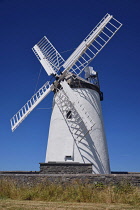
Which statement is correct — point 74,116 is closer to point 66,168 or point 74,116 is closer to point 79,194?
point 66,168

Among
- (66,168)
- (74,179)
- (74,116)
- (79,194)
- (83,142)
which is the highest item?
(74,116)

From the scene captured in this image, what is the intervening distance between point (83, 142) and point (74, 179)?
4712 millimetres

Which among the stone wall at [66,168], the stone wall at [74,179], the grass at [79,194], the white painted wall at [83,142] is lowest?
the grass at [79,194]

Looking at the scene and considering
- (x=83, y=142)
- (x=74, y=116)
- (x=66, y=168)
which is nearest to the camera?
(x=66, y=168)

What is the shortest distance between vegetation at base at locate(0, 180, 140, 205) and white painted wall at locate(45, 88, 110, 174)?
464cm

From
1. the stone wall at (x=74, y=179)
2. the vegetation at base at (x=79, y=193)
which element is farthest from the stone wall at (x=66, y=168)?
the vegetation at base at (x=79, y=193)

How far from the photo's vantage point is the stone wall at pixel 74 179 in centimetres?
867

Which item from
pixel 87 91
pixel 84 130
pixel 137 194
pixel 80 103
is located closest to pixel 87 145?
pixel 84 130

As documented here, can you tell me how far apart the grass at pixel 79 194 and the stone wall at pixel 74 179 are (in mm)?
269

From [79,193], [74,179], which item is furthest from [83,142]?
[79,193]

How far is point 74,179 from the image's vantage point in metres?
8.95

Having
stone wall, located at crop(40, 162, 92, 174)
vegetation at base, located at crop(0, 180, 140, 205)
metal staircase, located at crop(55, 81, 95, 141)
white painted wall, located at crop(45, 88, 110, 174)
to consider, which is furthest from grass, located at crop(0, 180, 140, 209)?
metal staircase, located at crop(55, 81, 95, 141)

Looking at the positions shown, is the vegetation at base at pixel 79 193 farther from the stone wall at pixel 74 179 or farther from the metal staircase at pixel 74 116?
the metal staircase at pixel 74 116

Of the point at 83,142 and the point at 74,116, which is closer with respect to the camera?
the point at 83,142
